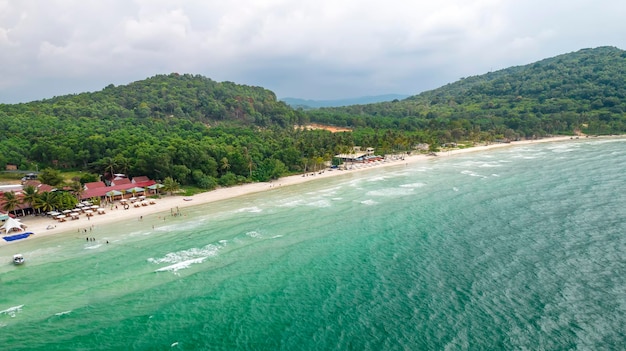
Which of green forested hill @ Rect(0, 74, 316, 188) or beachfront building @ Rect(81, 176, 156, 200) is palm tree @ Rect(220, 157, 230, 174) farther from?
beachfront building @ Rect(81, 176, 156, 200)

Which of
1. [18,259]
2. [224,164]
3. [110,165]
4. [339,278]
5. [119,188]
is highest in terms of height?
[110,165]

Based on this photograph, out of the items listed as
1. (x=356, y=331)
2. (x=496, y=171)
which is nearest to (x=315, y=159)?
(x=496, y=171)

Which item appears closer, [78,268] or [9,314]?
[9,314]

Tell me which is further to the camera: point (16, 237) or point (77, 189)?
point (77, 189)

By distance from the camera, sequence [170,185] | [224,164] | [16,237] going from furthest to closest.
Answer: [224,164] → [170,185] → [16,237]

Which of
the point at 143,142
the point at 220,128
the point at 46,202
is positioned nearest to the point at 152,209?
the point at 46,202

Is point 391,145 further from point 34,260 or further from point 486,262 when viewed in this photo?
point 34,260

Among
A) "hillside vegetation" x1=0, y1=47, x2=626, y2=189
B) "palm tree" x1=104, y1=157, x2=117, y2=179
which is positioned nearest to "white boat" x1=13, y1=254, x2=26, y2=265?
"hillside vegetation" x1=0, y1=47, x2=626, y2=189

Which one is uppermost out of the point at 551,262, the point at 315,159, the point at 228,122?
the point at 228,122

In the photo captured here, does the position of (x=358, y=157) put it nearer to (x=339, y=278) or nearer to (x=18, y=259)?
(x=339, y=278)
